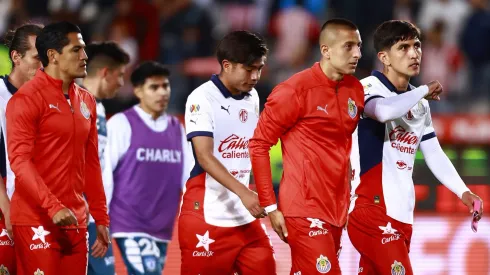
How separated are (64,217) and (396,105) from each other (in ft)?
7.52

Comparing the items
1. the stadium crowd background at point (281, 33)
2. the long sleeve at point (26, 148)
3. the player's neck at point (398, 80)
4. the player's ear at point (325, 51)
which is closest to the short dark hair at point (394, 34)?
the player's neck at point (398, 80)

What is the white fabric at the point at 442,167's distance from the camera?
775cm

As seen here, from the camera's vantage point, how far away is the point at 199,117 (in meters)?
7.35

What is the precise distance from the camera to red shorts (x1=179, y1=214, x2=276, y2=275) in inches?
292

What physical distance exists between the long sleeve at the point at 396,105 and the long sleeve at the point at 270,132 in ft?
2.15

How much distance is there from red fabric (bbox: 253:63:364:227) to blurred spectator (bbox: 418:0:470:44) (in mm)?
10442

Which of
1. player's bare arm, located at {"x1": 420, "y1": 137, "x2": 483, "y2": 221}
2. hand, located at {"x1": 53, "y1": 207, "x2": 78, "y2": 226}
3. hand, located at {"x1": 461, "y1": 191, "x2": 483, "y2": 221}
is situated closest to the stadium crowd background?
player's bare arm, located at {"x1": 420, "y1": 137, "x2": 483, "y2": 221}

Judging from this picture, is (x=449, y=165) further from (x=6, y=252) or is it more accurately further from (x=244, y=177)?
(x=6, y=252)

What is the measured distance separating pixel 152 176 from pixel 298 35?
7.71 m

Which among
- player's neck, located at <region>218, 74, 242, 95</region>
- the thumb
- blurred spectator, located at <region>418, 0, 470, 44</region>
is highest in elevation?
blurred spectator, located at <region>418, 0, 470, 44</region>

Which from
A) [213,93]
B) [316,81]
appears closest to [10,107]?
[213,93]

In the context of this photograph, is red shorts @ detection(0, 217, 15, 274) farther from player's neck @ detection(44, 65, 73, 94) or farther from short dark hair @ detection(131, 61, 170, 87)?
short dark hair @ detection(131, 61, 170, 87)

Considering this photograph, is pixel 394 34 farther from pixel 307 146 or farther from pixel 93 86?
pixel 93 86

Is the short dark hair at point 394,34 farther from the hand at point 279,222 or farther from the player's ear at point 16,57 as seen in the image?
the player's ear at point 16,57
